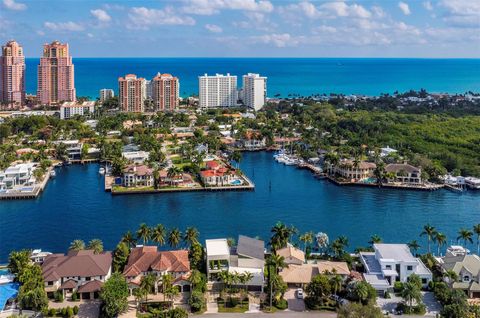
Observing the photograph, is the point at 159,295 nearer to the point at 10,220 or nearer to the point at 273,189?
the point at 10,220

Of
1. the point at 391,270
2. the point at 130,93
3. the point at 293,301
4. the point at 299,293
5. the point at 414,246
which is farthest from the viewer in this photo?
the point at 130,93

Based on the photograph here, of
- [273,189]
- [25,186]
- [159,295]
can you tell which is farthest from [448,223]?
[25,186]

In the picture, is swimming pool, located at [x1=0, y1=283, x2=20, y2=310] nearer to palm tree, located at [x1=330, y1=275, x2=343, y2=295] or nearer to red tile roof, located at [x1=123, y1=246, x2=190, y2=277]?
red tile roof, located at [x1=123, y1=246, x2=190, y2=277]

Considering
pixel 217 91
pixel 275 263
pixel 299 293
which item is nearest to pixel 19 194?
pixel 275 263

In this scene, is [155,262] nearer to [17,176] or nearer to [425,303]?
[425,303]

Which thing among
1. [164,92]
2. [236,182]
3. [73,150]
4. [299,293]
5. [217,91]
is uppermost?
[217,91]

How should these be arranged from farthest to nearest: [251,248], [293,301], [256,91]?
[256,91], [251,248], [293,301]

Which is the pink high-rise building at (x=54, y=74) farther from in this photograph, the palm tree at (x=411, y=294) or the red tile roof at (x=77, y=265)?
the palm tree at (x=411, y=294)

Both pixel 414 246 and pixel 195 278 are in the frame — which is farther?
pixel 414 246
